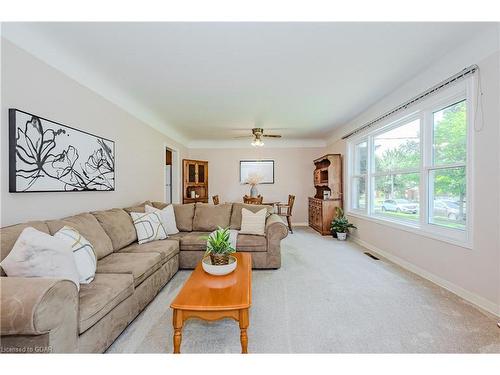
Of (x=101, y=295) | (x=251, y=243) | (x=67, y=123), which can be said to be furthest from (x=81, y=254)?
(x=251, y=243)

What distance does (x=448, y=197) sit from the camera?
2.65 m

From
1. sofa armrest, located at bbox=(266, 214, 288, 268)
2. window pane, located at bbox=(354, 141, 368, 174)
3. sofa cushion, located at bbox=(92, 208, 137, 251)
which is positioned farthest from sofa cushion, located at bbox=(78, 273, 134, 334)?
window pane, located at bbox=(354, 141, 368, 174)

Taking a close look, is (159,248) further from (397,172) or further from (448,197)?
(397,172)

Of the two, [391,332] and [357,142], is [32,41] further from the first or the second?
[357,142]

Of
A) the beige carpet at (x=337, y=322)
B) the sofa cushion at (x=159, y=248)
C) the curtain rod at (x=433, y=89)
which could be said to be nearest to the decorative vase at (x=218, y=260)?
A: the beige carpet at (x=337, y=322)

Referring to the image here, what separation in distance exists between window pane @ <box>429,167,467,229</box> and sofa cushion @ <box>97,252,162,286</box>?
3267mm

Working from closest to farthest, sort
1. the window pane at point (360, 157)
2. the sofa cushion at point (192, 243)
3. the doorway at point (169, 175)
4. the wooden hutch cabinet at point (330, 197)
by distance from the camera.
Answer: the sofa cushion at point (192, 243) → the window pane at point (360, 157) → the wooden hutch cabinet at point (330, 197) → the doorway at point (169, 175)

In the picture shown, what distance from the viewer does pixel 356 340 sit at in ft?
5.61

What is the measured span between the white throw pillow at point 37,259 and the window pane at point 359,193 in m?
4.76

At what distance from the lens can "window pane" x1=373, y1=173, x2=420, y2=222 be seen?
10.7 ft

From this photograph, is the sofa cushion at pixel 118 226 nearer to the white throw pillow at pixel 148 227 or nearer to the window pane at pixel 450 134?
the white throw pillow at pixel 148 227

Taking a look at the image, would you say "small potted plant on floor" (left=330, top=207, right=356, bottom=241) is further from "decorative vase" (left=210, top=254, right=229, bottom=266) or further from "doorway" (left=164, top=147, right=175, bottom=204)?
"doorway" (left=164, top=147, right=175, bottom=204)

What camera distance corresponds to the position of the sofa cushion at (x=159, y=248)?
261 centimetres
